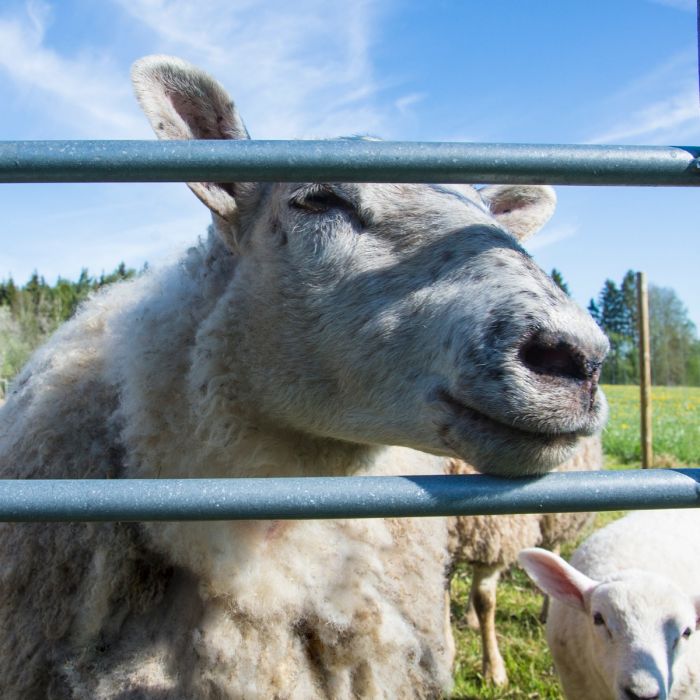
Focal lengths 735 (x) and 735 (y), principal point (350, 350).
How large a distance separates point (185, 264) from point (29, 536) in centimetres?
92

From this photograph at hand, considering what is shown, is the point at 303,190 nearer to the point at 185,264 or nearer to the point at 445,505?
the point at 185,264

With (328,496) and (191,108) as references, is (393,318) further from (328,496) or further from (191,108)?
(191,108)

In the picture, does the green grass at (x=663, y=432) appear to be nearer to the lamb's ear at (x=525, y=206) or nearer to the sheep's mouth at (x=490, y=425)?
the lamb's ear at (x=525, y=206)

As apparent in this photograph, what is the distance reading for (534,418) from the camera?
1.37 meters

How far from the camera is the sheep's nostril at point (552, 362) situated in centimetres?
137

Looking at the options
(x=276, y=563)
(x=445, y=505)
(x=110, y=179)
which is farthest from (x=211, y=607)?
(x=110, y=179)

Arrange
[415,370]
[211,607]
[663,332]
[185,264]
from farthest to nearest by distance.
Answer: [663,332] → [185,264] → [211,607] → [415,370]

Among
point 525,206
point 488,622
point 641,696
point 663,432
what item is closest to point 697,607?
point 641,696

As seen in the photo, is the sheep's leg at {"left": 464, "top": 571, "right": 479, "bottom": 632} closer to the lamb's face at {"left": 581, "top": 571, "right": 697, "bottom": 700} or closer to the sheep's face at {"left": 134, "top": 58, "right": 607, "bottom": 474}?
the lamb's face at {"left": 581, "top": 571, "right": 697, "bottom": 700}

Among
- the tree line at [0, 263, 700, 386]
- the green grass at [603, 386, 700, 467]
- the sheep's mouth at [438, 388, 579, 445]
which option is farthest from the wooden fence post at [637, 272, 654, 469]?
the tree line at [0, 263, 700, 386]

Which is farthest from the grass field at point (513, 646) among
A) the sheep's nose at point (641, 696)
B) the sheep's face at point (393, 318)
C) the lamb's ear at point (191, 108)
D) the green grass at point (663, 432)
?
the green grass at point (663, 432)

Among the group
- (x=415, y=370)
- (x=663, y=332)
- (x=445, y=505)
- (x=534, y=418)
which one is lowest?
(x=445, y=505)

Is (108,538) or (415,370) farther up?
(415,370)

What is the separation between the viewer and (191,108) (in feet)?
6.80
